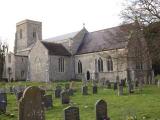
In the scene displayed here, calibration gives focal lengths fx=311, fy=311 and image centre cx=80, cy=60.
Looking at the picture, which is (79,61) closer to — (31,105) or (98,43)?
(98,43)

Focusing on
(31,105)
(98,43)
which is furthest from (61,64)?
(31,105)

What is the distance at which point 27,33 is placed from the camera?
64.8 m

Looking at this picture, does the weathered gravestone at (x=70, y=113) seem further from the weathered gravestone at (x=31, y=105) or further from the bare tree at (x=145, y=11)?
the bare tree at (x=145, y=11)

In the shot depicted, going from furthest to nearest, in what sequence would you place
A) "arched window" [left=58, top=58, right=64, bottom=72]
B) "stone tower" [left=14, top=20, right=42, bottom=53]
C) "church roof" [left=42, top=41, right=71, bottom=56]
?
"stone tower" [left=14, top=20, right=42, bottom=53] < "arched window" [left=58, top=58, right=64, bottom=72] < "church roof" [left=42, top=41, right=71, bottom=56]

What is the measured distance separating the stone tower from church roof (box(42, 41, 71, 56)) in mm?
13740

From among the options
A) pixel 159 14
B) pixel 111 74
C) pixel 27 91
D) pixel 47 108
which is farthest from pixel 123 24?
pixel 27 91

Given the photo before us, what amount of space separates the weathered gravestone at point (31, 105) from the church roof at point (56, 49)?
38575mm

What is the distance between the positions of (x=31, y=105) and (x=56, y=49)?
135 ft

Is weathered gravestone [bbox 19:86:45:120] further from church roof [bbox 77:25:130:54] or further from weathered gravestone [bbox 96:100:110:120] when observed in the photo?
church roof [bbox 77:25:130:54]

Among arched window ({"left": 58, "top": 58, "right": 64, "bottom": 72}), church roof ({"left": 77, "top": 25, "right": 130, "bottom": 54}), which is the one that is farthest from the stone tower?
arched window ({"left": 58, "top": 58, "right": 64, "bottom": 72})

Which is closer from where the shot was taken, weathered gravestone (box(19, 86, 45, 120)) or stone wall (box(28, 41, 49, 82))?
weathered gravestone (box(19, 86, 45, 120))

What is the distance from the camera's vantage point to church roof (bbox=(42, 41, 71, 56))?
1889 inches

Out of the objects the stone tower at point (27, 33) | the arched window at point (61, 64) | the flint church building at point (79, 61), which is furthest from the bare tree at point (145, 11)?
the stone tower at point (27, 33)

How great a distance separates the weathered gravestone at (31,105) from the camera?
843 cm
